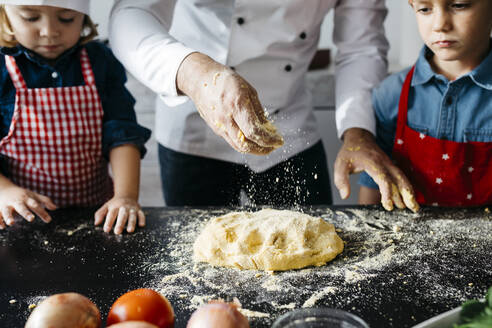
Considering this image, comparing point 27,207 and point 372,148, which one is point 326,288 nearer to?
point 372,148

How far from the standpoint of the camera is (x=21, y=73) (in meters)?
1.46

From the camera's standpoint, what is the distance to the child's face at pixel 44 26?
1358mm

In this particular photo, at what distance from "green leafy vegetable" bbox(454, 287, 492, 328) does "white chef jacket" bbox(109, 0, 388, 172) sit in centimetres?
86

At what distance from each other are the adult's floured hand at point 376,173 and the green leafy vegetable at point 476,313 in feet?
1.92

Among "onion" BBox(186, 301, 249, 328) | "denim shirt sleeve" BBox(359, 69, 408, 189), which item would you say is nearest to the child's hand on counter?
"onion" BBox(186, 301, 249, 328)

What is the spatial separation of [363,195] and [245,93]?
2.64 ft

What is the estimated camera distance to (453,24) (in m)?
1.30

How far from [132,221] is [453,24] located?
1.00m

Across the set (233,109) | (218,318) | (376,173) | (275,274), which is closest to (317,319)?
(218,318)

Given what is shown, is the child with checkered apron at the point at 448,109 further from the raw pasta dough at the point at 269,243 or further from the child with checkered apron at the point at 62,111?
the child with checkered apron at the point at 62,111

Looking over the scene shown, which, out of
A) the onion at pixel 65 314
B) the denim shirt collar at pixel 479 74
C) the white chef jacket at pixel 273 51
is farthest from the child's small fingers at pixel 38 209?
the denim shirt collar at pixel 479 74

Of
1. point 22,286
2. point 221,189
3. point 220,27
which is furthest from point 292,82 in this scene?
point 22,286

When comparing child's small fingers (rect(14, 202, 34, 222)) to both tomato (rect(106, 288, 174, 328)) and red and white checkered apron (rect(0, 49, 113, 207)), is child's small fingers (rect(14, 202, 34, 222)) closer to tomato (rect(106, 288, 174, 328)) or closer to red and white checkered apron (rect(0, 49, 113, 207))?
red and white checkered apron (rect(0, 49, 113, 207))

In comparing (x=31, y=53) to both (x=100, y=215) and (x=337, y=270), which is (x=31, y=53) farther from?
(x=337, y=270)
